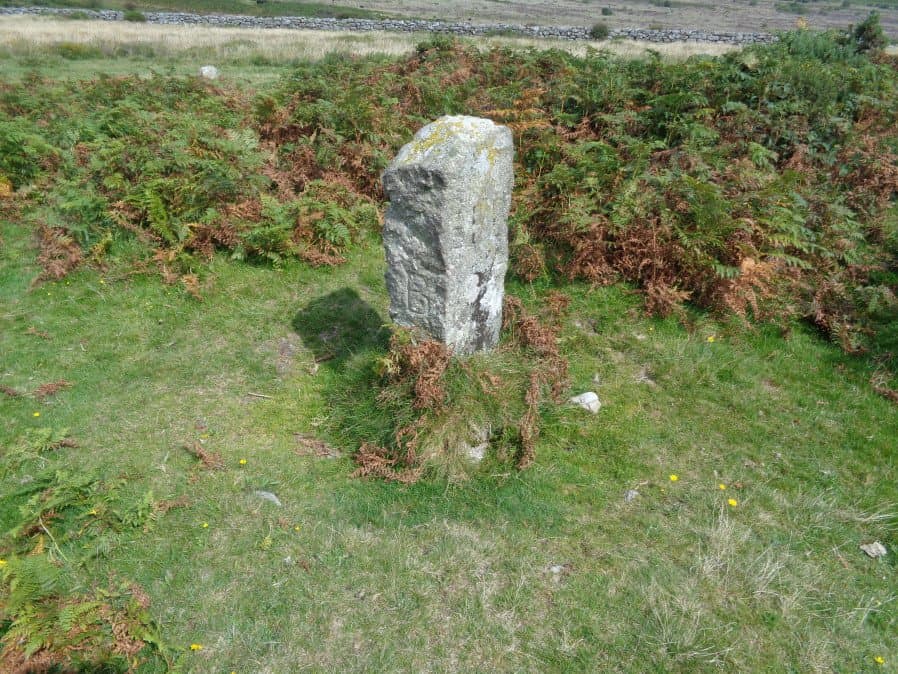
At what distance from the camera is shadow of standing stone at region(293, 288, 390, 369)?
22.9ft

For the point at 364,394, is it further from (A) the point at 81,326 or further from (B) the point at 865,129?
(B) the point at 865,129

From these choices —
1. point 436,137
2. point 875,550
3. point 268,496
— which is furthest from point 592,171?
point 268,496

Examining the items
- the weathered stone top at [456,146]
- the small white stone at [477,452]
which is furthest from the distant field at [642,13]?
the small white stone at [477,452]

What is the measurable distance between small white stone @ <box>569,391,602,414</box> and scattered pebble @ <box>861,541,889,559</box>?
2.67 meters

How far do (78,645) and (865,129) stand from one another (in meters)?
12.9

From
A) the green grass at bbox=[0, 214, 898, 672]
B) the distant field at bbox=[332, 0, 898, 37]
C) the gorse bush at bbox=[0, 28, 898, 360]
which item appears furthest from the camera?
the distant field at bbox=[332, 0, 898, 37]

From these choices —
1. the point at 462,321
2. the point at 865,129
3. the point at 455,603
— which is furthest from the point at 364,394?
the point at 865,129

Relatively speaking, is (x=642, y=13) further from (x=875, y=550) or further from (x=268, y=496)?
(x=268, y=496)

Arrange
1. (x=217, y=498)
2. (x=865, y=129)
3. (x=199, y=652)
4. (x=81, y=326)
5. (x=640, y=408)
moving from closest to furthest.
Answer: (x=199, y=652) → (x=217, y=498) → (x=640, y=408) → (x=81, y=326) → (x=865, y=129)

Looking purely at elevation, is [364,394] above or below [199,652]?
above

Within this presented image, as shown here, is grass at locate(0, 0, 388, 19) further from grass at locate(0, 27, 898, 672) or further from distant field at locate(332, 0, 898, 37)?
grass at locate(0, 27, 898, 672)

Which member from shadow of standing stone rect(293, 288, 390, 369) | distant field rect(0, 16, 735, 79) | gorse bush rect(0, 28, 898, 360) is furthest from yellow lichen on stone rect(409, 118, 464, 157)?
distant field rect(0, 16, 735, 79)

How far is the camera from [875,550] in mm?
4566

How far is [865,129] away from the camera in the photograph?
923 centimetres
